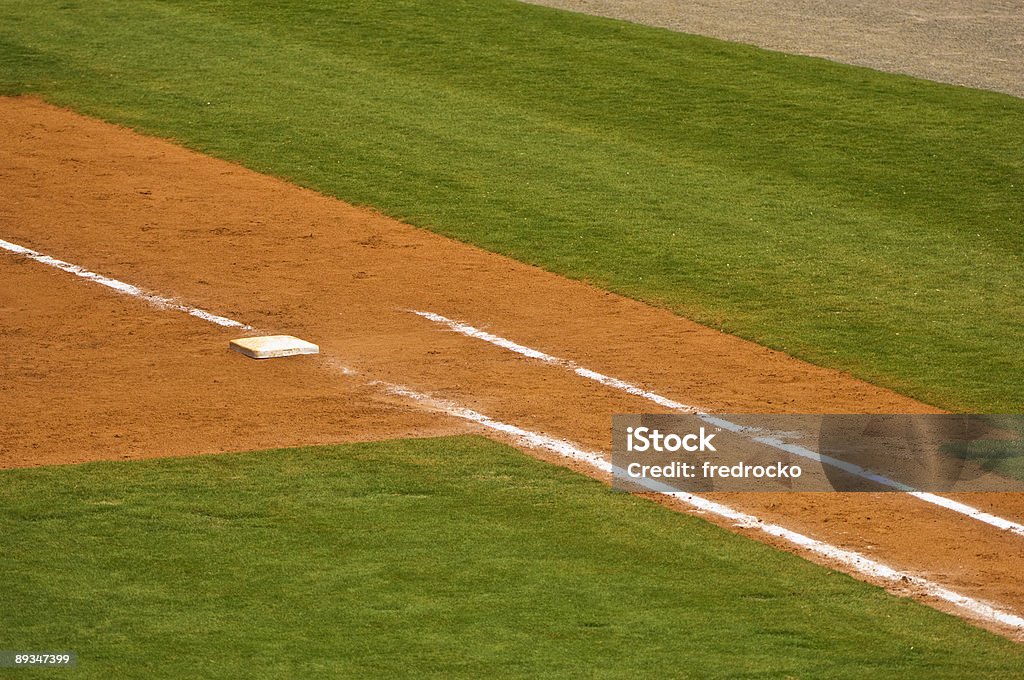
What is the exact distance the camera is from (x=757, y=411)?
896cm

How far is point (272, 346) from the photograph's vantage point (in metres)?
9.83

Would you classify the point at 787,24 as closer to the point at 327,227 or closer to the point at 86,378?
the point at 327,227

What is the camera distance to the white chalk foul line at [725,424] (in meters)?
7.63

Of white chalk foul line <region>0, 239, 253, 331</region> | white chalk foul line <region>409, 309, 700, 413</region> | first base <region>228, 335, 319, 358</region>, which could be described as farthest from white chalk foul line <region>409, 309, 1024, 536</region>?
white chalk foul line <region>0, 239, 253, 331</region>

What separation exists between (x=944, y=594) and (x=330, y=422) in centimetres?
360

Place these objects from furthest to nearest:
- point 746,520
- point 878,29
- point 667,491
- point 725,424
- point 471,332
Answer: point 878,29
point 471,332
point 725,424
point 667,491
point 746,520

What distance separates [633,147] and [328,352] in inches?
243

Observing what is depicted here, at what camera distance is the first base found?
977 cm

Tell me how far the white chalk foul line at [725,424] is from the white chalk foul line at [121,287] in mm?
1362

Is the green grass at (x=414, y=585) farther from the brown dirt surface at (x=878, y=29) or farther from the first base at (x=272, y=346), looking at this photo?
the brown dirt surface at (x=878, y=29)

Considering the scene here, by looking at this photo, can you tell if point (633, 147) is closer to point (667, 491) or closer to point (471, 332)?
point (471, 332)

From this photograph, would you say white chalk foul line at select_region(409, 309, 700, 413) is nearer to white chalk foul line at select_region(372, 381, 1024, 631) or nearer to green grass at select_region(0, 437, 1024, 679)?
white chalk foul line at select_region(372, 381, 1024, 631)

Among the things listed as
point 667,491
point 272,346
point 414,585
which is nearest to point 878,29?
point 272,346

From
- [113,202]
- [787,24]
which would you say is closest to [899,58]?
[787,24]
